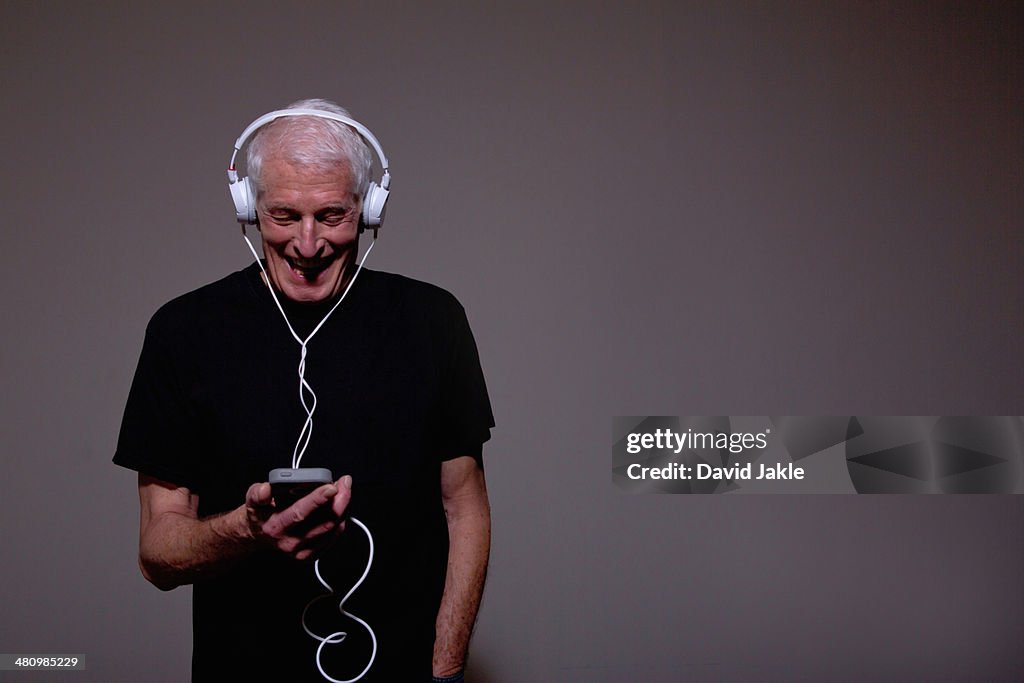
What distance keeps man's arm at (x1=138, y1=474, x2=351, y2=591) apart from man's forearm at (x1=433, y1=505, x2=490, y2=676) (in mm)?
264

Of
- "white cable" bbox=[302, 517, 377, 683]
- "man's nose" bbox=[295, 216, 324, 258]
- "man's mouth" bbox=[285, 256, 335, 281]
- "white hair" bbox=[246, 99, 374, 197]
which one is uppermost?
"white hair" bbox=[246, 99, 374, 197]

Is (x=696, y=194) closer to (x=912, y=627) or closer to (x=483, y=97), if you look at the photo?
(x=483, y=97)

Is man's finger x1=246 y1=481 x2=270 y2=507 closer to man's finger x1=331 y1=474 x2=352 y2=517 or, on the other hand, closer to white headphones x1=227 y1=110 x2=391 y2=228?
man's finger x1=331 y1=474 x2=352 y2=517

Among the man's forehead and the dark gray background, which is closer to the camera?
the man's forehead

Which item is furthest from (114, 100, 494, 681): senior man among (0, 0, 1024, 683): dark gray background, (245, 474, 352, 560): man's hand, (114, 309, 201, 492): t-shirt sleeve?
(0, 0, 1024, 683): dark gray background

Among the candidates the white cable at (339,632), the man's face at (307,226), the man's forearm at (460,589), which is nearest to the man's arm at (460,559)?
the man's forearm at (460,589)

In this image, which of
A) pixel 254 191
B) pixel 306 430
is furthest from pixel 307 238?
pixel 306 430

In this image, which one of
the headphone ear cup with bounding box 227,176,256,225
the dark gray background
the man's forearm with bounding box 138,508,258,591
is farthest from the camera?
the dark gray background

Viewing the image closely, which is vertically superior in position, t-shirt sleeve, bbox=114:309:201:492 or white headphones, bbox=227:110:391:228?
white headphones, bbox=227:110:391:228

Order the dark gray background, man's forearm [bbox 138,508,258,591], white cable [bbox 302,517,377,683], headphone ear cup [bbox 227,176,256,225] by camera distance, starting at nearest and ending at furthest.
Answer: man's forearm [bbox 138,508,258,591] < white cable [bbox 302,517,377,683] < headphone ear cup [bbox 227,176,256,225] < the dark gray background

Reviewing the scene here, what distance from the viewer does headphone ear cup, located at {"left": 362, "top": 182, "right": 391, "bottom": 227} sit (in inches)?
55.1

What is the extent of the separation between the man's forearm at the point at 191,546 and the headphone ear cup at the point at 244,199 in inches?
16.8

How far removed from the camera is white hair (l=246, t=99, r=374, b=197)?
1299mm

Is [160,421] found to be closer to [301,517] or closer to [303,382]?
[303,382]
